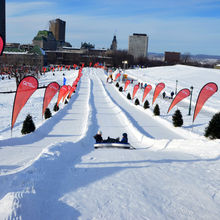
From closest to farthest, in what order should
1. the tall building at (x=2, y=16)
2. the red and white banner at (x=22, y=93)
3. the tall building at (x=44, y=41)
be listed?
1. the red and white banner at (x=22, y=93)
2. the tall building at (x=2, y=16)
3. the tall building at (x=44, y=41)

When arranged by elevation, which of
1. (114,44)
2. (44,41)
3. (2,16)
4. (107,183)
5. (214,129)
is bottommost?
(107,183)

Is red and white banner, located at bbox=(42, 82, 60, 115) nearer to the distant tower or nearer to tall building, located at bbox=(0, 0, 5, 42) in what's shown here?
tall building, located at bbox=(0, 0, 5, 42)

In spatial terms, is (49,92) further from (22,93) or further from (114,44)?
(114,44)

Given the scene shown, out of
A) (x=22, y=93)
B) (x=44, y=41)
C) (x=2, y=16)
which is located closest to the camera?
(x=22, y=93)

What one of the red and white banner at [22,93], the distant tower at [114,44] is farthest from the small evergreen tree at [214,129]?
the distant tower at [114,44]

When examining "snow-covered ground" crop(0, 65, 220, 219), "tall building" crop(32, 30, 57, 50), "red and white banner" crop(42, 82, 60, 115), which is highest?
"tall building" crop(32, 30, 57, 50)

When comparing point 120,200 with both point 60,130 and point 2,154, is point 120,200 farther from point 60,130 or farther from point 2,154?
point 60,130

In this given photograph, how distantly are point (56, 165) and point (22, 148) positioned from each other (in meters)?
3.32

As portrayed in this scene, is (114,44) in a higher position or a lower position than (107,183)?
higher

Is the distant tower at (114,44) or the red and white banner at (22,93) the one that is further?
the distant tower at (114,44)

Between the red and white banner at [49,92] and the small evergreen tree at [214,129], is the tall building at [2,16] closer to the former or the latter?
the red and white banner at [49,92]

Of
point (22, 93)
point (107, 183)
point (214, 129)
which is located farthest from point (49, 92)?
point (107, 183)

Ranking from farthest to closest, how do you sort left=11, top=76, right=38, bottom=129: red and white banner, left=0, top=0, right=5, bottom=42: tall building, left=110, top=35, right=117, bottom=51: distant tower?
left=110, top=35, right=117, bottom=51: distant tower
left=0, top=0, right=5, bottom=42: tall building
left=11, top=76, right=38, bottom=129: red and white banner

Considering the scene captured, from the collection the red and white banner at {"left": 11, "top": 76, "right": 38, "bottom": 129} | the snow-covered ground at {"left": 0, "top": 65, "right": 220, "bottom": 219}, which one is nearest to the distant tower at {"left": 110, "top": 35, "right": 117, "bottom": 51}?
the red and white banner at {"left": 11, "top": 76, "right": 38, "bottom": 129}
